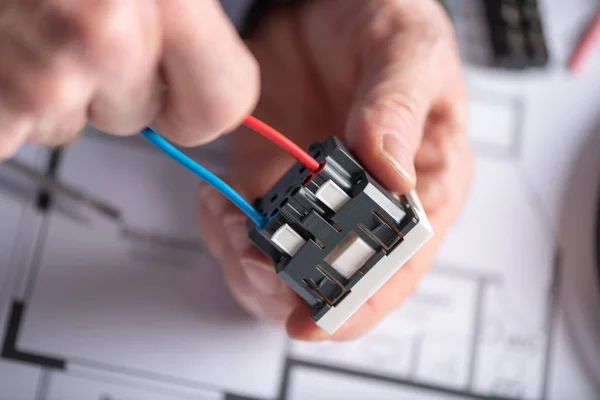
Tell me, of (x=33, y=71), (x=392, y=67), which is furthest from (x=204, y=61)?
(x=392, y=67)

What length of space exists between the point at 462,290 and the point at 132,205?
1.25ft

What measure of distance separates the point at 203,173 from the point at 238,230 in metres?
0.14

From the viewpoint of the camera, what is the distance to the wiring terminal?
0.37 meters

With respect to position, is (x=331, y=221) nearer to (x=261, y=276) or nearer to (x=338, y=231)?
(x=338, y=231)

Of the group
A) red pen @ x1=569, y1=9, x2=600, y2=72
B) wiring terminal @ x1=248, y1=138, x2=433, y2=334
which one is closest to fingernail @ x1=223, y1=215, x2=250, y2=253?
wiring terminal @ x1=248, y1=138, x2=433, y2=334

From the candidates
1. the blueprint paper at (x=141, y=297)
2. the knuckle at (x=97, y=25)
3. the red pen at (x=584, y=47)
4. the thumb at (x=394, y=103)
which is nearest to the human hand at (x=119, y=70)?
the knuckle at (x=97, y=25)

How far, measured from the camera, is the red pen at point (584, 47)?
72 centimetres

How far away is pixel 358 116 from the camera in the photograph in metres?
0.45

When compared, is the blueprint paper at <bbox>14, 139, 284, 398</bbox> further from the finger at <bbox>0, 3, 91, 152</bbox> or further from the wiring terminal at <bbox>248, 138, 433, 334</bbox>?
the finger at <bbox>0, 3, 91, 152</bbox>

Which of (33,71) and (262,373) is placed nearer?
(33,71)

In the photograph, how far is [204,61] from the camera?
0.29 metres

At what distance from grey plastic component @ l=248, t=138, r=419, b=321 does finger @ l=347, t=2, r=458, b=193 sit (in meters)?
0.03

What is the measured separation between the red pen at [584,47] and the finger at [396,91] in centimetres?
23

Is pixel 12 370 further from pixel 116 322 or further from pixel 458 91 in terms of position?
pixel 458 91
